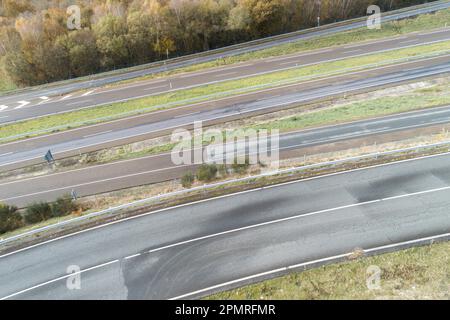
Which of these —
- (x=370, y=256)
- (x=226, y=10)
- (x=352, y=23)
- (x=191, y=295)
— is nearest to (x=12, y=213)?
(x=191, y=295)

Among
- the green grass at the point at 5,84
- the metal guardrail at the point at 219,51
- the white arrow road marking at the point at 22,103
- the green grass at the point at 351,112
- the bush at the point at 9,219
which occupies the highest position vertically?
the metal guardrail at the point at 219,51

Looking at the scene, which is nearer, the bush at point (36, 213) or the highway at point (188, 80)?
the bush at point (36, 213)

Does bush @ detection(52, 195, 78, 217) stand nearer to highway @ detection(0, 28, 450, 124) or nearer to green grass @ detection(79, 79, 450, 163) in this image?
green grass @ detection(79, 79, 450, 163)

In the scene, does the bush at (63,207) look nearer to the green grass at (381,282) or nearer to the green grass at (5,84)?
the green grass at (381,282)

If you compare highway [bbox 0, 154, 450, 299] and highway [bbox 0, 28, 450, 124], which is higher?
highway [bbox 0, 28, 450, 124]

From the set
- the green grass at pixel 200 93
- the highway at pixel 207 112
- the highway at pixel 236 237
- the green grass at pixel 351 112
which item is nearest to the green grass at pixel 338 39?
the green grass at pixel 200 93

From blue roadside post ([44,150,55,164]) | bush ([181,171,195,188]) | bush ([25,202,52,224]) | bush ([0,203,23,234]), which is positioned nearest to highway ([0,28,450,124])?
blue roadside post ([44,150,55,164])
